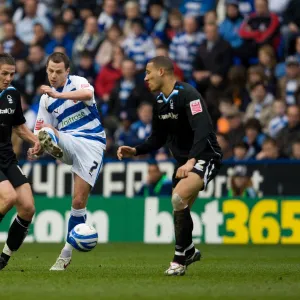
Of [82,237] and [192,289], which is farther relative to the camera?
[82,237]

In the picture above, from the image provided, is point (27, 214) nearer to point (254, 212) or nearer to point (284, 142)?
point (254, 212)

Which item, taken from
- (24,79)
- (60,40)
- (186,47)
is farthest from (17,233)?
(60,40)

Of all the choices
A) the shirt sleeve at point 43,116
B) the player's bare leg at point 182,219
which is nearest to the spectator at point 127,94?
the shirt sleeve at point 43,116

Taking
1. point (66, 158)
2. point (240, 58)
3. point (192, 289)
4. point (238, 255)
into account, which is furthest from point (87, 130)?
point (240, 58)

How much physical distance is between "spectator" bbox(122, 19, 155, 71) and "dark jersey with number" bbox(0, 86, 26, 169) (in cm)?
982

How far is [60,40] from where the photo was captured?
22969 mm

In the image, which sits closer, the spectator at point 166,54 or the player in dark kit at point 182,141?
the player in dark kit at point 182,141

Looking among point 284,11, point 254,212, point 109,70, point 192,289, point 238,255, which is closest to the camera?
point 192,289

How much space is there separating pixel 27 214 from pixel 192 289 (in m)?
2.78

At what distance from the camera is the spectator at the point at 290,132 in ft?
58.7

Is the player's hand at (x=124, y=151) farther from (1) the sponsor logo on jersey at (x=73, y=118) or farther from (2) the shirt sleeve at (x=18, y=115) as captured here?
(2) the shirt sleeve at (x=18, y=115)

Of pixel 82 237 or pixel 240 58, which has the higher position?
pixel 240 58

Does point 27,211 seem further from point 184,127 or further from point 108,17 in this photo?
point 108,17

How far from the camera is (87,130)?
11422 mm
